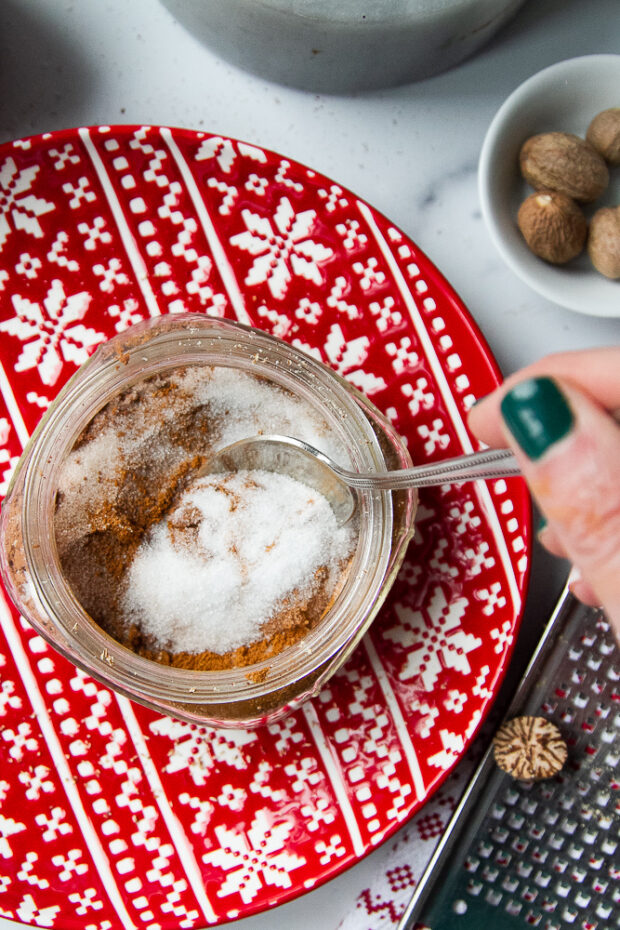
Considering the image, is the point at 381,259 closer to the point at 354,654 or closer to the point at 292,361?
the point at 292,361

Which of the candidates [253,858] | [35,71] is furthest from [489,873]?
[35,71]

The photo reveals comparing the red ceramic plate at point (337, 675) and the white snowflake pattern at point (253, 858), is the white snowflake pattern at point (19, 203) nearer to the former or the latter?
the red ceramic plate at point (337, 675)

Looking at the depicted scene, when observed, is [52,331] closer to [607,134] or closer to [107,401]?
[107,401]

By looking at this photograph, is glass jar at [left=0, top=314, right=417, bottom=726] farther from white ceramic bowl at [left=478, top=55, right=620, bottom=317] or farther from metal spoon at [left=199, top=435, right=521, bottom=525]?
white ceramic bowl at [left=478, top=55, right=620, bottom=317]

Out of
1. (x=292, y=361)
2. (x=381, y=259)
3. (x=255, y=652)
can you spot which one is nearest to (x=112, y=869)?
(x=255, y=652)

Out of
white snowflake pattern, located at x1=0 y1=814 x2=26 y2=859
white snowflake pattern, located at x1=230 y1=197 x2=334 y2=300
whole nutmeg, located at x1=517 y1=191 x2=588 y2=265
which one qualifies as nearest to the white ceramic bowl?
whole nutmeg, located at x1=517 y1=191 x2=588 y2=265

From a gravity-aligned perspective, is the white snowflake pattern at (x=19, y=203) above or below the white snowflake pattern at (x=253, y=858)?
above

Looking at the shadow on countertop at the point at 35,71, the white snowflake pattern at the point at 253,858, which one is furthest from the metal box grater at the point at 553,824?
the shadow on countertop at the point at 35,71
